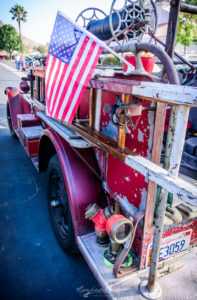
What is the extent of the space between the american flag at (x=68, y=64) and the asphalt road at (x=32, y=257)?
1.54m

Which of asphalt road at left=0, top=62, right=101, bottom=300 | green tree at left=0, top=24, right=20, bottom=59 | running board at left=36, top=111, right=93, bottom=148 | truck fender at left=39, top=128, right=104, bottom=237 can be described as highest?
green tree at left=0, top=24, right=20, bottom=59

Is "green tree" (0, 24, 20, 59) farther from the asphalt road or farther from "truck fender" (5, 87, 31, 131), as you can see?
the asphalt road

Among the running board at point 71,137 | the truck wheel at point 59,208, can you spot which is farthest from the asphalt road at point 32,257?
the running board at point 71,137

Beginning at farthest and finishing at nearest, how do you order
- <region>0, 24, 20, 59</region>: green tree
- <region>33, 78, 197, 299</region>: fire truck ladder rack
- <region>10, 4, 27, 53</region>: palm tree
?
<region>0, 24, 20, 59</region>: green tree, <region>10, 4, 27, 53</region>: palm tree, <region>33, 78, 197, 299</region>: fire truck ladder rack

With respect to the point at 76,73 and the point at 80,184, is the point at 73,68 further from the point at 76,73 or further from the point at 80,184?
the point at 80,184

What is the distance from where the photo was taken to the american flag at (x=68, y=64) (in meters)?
1.43

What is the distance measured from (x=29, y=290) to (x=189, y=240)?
4.83 feet

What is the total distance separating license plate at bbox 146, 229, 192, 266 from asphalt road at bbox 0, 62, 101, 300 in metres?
0.82

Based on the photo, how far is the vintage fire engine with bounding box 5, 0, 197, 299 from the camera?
1064mm

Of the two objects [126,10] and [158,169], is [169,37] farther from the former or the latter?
[126,10]

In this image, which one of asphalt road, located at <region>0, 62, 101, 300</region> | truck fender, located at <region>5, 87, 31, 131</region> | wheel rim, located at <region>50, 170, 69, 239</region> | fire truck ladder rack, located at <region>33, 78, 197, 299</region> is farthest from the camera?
truck fender, located at <region>5, 87, 31, 131</region>

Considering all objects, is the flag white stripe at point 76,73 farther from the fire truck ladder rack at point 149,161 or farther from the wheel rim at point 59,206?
the wheel rim at point 59,206

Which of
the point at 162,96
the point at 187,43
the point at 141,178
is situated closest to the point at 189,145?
the point at 141,178

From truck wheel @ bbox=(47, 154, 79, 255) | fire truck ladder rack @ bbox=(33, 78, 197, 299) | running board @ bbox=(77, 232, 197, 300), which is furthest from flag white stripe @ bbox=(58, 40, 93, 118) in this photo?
running board @ bbox=(77, 232, 197, 300)
